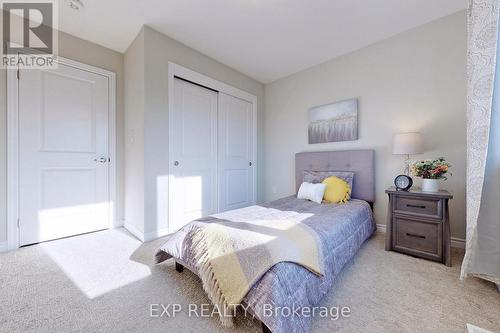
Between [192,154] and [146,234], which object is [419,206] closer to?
[192,154]

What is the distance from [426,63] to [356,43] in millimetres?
830

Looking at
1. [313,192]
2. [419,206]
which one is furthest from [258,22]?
[419,206]

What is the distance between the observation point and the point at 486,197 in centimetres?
144

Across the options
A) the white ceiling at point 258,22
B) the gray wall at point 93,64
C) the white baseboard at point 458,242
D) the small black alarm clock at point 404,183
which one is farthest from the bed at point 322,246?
the gray wall at point 93,64

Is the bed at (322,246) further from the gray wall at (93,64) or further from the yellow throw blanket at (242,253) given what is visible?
the gray wall at (93,64)

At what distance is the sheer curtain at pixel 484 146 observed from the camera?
138 centimetres

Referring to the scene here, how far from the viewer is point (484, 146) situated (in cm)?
140

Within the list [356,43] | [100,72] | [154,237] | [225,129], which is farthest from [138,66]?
[356,43]

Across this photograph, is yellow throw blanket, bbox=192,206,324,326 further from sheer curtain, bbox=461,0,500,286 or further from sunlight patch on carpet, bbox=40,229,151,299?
sheer curtain, bbox=461,0,500,286

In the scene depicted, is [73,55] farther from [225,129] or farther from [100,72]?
[225,129]

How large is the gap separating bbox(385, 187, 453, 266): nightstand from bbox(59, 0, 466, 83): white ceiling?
1.88m

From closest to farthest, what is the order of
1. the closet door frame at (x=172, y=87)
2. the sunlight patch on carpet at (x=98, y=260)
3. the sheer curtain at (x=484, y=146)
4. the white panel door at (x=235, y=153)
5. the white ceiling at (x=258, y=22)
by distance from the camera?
the sheer curtain at (x=484, y=146)
the sunlight patch on carpet at (x=98, y=260)
the white ceiling at (x=258, y=22)
the closet door frame at (x=172, y=87)
the white panel door at (x=235, y=153)

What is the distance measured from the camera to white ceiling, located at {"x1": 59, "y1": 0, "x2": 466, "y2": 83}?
6.70 feet

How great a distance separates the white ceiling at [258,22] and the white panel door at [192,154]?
0.68 m
